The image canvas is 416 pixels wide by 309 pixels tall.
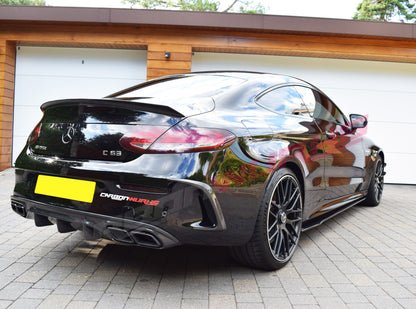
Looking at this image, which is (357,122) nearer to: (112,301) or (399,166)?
(112,301)

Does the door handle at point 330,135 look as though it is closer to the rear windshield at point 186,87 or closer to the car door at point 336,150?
the car door at point 336,150

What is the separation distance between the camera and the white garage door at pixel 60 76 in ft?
27.3

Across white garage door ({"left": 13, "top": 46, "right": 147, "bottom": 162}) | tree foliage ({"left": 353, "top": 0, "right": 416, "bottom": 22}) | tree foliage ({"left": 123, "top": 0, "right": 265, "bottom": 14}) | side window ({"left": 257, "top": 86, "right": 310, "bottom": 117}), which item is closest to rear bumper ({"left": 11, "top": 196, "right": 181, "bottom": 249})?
side window ({"left": 257, "top": 86, "right": 310, "bottom": 117})

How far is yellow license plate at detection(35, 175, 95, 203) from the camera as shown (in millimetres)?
2270

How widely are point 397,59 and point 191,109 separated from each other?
7.32 metres

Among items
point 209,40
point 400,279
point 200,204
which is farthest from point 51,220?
point 209,40

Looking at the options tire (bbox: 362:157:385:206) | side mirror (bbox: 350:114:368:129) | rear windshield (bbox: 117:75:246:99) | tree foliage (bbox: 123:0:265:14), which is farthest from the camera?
tree foliage (bbox: 123:0:265:14)

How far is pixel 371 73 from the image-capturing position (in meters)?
8.38

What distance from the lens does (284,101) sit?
10.5 ft

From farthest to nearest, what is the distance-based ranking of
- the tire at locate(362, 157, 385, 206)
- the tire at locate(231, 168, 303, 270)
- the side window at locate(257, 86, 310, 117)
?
the tire at locate(362, 157, 385, 206) < the side window at locate(257, 86, 310, 117) < the tire at locate(231, 168, 303, 270)

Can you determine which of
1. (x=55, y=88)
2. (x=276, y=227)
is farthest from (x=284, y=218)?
(x=55, y=88)

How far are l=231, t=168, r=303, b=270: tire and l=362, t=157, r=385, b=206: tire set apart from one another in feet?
8.77

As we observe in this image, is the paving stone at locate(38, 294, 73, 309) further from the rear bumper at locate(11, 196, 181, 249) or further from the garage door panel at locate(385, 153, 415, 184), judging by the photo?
the garage door panel at locate(385, 153, 415, 184)

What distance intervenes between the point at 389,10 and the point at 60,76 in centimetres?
3237
